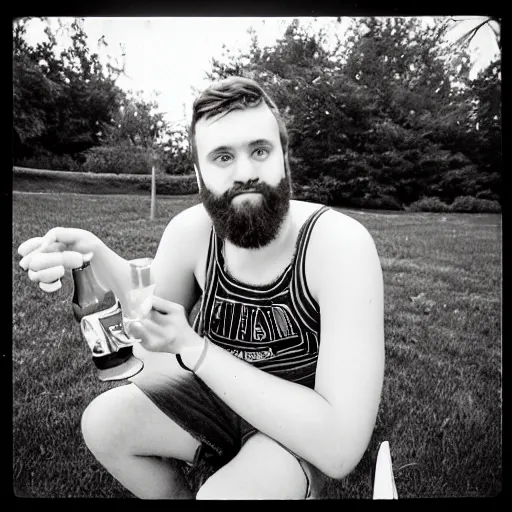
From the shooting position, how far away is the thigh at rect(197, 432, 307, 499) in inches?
71.7

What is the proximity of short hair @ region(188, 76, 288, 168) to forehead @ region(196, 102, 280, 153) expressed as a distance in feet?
0.05

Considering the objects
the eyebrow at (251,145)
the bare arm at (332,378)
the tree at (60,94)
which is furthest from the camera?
the tree at (60,94)

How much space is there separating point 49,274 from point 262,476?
931mm

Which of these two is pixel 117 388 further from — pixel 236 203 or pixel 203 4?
pixel 203 4

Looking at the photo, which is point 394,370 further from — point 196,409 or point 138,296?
point 138,296

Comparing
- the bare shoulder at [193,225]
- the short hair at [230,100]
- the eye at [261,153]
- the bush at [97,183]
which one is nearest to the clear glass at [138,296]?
the bare shoulder at [193,225]

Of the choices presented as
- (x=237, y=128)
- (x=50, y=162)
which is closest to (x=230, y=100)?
(x=237, y=128)

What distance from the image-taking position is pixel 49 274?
1.85 meters

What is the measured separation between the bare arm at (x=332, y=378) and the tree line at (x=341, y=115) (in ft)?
0.96

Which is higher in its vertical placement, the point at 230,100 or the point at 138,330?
the point at 230,100

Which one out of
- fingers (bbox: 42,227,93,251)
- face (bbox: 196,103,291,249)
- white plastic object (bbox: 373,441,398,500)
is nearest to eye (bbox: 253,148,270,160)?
face (bbox: 196,103,291,249)

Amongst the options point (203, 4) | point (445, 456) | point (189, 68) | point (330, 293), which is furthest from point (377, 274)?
point (203, 4)

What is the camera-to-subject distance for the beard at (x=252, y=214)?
1.87 m

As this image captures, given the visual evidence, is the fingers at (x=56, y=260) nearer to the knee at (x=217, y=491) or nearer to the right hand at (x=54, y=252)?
the right hand at (x=54, y=252)
